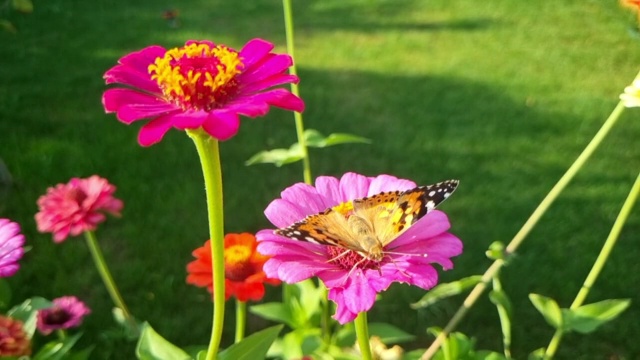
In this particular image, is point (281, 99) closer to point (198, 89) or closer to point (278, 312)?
point (198, 89)

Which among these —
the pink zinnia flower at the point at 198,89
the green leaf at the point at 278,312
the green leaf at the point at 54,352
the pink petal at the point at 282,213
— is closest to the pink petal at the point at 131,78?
the pink zinnia flower at the point at 198,89

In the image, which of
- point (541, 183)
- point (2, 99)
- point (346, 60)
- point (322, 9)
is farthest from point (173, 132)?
point (322, 9)

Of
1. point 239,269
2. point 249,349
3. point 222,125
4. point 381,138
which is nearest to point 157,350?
point 249,349

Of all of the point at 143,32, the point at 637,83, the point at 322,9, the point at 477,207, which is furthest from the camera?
the point at 322,9

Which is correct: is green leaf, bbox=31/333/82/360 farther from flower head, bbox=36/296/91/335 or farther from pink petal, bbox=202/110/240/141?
pink petal, bbox=202/110/240/141

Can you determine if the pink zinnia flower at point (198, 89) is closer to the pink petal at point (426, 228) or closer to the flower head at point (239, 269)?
the pink petal at point (426, 228)

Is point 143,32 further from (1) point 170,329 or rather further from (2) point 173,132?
(1) point 170,329
